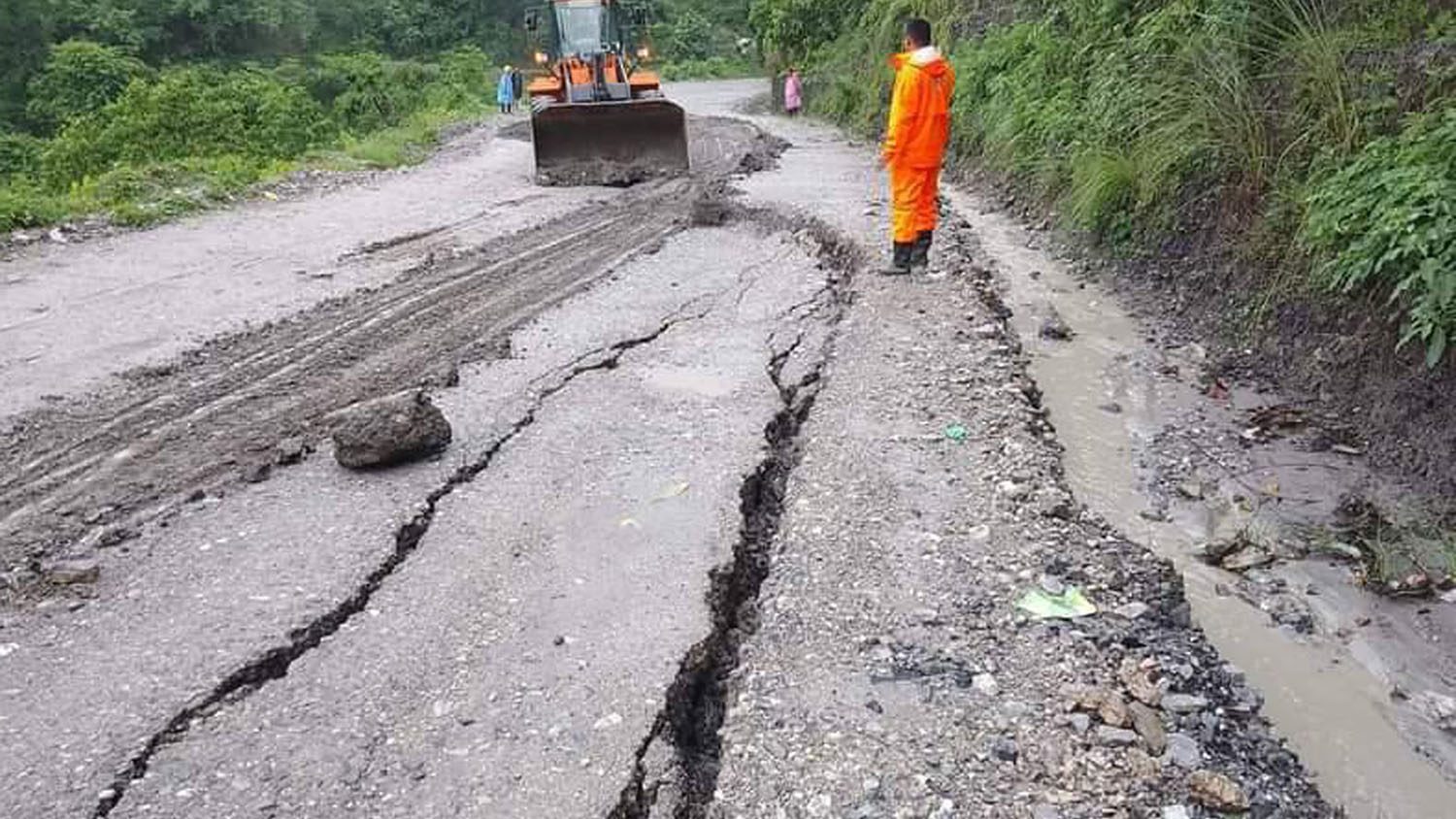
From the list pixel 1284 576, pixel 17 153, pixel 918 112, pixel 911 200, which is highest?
pixel 918 112

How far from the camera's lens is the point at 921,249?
6629 mm

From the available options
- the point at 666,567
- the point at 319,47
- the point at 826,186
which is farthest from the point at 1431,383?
the point at 319,47

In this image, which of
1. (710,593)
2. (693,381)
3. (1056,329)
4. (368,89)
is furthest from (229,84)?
(710,593)

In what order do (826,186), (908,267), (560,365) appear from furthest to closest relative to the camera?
(826,186) → (908,267) → (560,365)

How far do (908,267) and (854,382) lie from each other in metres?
2.04

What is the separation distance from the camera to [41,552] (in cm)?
339

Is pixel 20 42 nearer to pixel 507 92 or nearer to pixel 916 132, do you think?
pixel 507 92

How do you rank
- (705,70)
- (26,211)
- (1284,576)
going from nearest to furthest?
(1284,576), (26,211), (705,70)

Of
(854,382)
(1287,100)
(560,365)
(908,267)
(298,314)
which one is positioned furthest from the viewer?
(908,267)

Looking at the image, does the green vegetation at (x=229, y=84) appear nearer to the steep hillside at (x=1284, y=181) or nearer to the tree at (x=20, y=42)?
the tree at (x=20, y=42)

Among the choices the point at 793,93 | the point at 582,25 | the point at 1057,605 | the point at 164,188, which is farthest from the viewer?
the point at 793,93

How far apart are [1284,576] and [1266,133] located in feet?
10.5

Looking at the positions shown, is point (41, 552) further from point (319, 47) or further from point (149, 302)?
point (319, 47)

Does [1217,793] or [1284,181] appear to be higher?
[1284,181]
